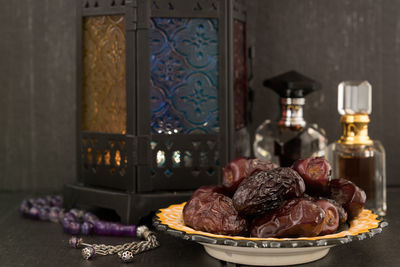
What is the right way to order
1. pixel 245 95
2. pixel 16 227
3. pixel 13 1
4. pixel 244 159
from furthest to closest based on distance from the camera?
pixel 13 1 < pixel 245 95 < pixel 16 227 < pixel 244 159

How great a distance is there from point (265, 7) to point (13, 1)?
0.56m

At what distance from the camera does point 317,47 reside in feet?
4.17

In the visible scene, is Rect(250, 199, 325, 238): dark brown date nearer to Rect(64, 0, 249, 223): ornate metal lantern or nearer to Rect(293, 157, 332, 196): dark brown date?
Rect(293, 157, 332, 196): dark brown date

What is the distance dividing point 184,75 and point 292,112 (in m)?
0.25

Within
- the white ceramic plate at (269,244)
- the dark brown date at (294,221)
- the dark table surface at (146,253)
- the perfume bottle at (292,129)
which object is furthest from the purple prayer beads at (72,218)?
the perfume bottle at (292,129)

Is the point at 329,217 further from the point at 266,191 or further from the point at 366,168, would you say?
the point at 366,168

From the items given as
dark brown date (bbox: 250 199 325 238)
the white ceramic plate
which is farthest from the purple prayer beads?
dark brown date (bbox: 250 199 325 238)

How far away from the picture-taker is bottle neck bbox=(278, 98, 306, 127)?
1106mm

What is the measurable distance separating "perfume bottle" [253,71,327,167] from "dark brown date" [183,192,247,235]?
1.31 feet

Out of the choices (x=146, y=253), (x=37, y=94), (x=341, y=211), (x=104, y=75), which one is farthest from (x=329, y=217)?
(x=37, y=94)

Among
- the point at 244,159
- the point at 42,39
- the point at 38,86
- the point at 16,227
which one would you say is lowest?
→ the point at 16,227

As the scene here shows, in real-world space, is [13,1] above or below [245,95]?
above

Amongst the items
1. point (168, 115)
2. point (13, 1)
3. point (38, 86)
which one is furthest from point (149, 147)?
point (13, 1)

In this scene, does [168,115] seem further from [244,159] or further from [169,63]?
[244,159]
